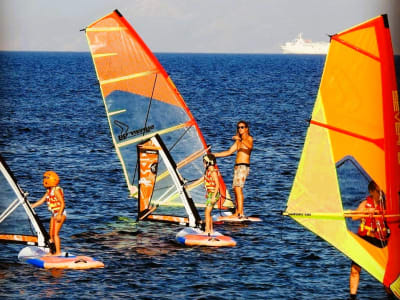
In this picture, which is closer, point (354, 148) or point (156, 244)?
point (354, 148)

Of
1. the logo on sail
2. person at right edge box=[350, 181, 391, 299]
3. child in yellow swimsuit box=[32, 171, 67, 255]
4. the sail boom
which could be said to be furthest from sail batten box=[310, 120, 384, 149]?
the sail boom

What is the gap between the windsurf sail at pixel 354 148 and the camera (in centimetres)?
1861

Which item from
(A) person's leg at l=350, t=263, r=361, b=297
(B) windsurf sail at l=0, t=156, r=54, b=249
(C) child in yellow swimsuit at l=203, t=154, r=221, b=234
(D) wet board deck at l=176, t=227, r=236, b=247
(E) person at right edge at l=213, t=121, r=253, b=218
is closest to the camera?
(A) person's leg at l=350, t=263, r=361, b=297

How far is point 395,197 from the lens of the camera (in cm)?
1892

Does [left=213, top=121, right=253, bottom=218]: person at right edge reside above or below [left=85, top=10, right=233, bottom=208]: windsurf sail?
below

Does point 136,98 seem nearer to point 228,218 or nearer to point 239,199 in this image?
point 239,199

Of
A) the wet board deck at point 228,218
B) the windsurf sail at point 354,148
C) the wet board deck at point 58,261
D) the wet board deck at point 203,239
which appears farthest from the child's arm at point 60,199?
the wet board deck at point 228,218

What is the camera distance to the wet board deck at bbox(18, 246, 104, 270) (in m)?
23.1

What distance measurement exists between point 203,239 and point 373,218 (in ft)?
25.7

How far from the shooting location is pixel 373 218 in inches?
749

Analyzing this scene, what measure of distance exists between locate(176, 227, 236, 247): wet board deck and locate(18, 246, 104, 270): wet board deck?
322cm

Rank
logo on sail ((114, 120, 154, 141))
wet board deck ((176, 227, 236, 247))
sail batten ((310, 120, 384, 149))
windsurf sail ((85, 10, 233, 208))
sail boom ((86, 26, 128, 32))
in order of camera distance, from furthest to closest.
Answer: logo on sail ((114, 120, 154, 141)) → windsurf sail ((85, 10, 233, 208)) → sail boom ((86, 26, 128, 32)) → wet board deck ((176, 227, 236, 247)) → sail batten ((310, 120, 384, 149))

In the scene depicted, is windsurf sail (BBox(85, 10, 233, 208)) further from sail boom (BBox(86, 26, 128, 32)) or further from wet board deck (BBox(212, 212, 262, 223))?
wet board deck (BBox(212, 212, 262, 223))

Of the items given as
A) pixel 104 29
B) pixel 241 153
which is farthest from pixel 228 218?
pixel 104 29
